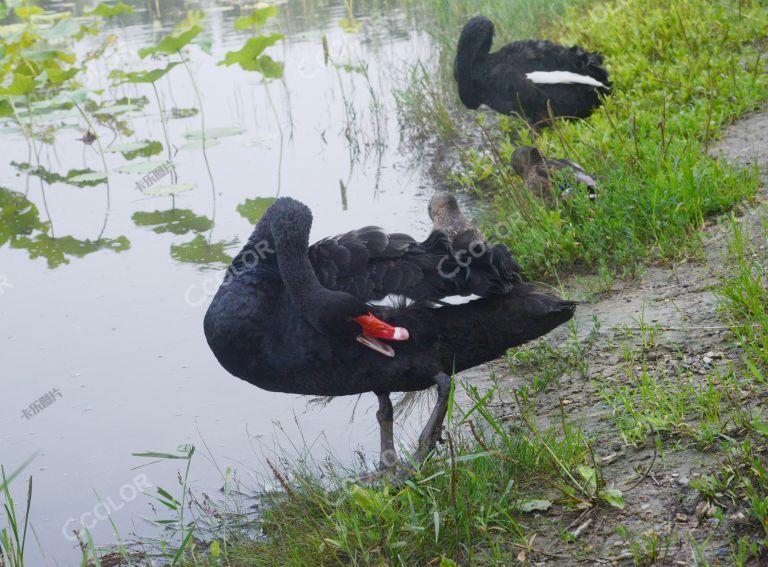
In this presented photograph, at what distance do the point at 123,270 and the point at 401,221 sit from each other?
2.06 m

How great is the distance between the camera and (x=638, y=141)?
5.69 metres

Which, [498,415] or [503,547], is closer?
[503,547]

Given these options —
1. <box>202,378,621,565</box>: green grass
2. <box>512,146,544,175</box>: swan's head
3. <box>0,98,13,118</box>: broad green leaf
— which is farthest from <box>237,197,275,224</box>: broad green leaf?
<box>202,378,621,565</box>: green grass

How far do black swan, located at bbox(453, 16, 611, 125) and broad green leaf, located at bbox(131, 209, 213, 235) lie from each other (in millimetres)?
2478

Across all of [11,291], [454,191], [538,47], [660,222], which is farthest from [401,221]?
[11,291]

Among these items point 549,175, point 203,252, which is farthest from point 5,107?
point 549,175

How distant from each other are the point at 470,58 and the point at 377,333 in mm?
4881

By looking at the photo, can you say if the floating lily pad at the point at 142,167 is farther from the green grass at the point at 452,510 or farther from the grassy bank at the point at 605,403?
the green grass at the point at 452,510

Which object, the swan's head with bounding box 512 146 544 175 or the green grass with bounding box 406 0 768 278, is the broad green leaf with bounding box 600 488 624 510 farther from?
the swan's head with bounding box 512 146 544 175

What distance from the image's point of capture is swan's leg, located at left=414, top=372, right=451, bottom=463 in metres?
3.51

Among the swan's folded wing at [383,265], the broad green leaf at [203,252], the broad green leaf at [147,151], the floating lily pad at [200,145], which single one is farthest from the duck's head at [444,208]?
the broad green leaf at [147,151]

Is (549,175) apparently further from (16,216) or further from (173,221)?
(16,216)

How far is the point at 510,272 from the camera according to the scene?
3.58m

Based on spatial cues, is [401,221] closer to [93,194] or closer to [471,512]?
[93,194]
